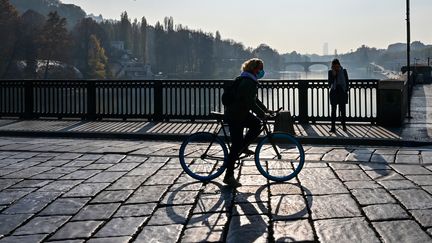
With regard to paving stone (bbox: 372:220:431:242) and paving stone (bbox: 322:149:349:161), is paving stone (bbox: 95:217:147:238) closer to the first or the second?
paving stone (bbox: 372:220:431:242)

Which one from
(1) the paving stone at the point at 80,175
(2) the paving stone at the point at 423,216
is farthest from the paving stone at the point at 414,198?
(1) the paving stone at the point at 80,175

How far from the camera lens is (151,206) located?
567 cm

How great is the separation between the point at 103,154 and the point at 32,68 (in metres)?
64.8

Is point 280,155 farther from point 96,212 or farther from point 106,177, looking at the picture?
point 96,212

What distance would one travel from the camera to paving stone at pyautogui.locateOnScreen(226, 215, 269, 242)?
4547 mm

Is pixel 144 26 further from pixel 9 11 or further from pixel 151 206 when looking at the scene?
pixel 151 206

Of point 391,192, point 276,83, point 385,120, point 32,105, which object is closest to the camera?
point 391,192

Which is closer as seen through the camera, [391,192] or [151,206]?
[151,206]

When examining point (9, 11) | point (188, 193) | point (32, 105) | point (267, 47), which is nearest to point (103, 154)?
point (188, 193)

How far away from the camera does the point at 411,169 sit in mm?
7578

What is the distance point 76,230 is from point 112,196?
1.27 metres

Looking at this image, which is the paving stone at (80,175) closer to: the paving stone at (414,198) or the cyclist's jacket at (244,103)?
the cyclist's jacket at (244,103)

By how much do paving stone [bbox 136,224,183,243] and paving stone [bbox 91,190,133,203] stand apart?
3.75 ft

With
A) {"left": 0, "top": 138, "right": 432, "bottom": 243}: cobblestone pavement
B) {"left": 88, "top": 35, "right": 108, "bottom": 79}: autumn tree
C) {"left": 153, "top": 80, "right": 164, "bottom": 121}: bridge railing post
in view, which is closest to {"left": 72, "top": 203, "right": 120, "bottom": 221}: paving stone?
{"left": 0, "top": 138, "right": 432, "bottom": 243}: cobblestone pavement
